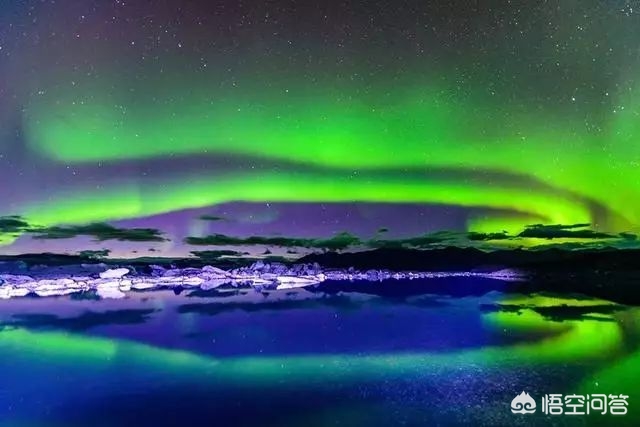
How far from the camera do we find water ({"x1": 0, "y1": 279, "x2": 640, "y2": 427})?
18.9ft

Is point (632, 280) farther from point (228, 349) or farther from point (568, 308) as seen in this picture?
point (228, 349)

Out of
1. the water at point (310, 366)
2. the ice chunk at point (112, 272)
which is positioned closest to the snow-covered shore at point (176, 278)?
the ice chunk at point (112, 272)

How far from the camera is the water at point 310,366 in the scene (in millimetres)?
5773

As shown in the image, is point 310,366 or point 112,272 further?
A: point 112,272

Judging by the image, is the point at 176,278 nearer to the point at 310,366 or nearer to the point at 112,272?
the point at 112,272

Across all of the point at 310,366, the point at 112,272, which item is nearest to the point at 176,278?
the point at 112,272

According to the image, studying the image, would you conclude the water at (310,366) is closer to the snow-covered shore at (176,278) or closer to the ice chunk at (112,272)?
the ice chunk at (112,272)

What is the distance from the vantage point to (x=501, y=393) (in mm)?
6355

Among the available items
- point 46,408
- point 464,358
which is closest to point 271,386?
point 46,408

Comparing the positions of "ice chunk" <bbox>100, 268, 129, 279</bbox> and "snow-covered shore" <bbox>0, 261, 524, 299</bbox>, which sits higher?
"ice chunk" <bbox>100, 268, 129, 279</bbox>

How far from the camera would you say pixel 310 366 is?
27.0 feet

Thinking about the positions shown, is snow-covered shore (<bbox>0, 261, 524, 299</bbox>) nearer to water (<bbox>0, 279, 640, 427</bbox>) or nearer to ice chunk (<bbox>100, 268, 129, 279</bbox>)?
ice chunk (<bbox>100, 268, 129, 279</bbox>)

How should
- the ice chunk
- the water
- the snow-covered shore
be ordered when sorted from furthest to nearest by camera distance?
1. the snow-covered shore
2. the ice chunk
3. the water

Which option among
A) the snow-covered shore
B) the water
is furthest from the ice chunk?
the water
